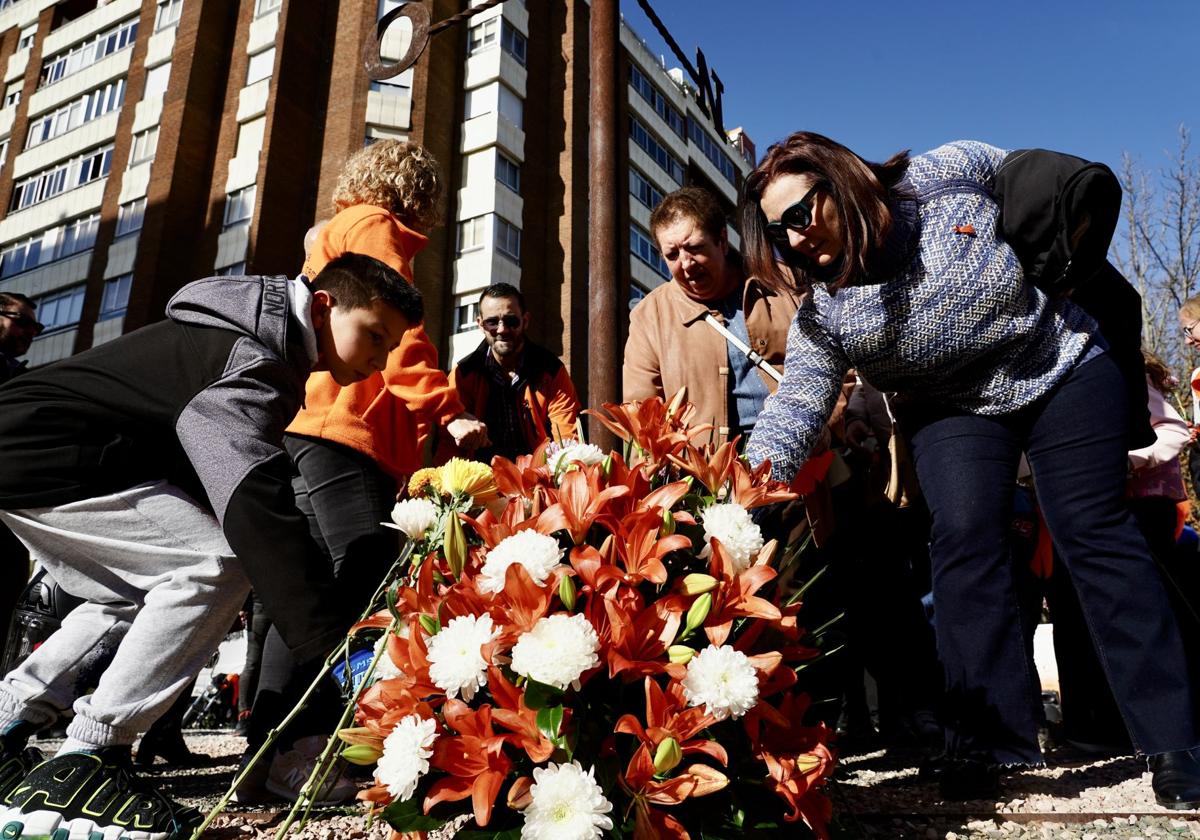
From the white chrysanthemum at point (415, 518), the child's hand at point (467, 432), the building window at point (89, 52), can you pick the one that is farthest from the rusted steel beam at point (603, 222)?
the building window at point (89, 52)

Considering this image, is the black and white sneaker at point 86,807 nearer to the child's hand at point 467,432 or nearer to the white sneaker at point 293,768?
the white sneaker at point 293,768

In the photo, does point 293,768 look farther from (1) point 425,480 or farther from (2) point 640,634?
(2) point 640,634

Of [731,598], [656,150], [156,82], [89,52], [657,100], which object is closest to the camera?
[731,598]

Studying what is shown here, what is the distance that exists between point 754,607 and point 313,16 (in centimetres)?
2679

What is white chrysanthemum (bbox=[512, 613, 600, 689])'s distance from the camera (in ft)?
3.91

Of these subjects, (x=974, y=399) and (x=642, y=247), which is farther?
(x=642, y=247)

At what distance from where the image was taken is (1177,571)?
355 centimetres

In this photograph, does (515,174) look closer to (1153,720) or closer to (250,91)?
(250,91)

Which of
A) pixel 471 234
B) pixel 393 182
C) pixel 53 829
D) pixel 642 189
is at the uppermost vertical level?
pixel 642 189

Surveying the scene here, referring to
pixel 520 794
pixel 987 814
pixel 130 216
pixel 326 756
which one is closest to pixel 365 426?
pixel 326 756

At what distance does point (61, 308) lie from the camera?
80.7 feet

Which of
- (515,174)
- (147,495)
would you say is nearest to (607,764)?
(147,495)

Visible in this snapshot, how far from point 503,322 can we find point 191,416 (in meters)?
2.16

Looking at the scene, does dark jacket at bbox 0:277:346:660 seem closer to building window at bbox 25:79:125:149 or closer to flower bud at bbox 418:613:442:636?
flower bud at bbox 418:613:442:636
